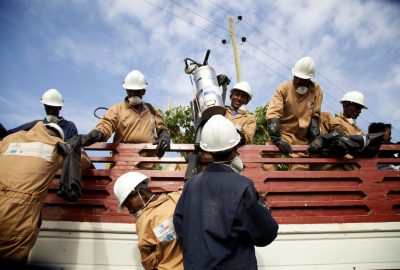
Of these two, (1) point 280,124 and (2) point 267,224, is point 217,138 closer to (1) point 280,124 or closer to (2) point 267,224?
(2) point 267,224

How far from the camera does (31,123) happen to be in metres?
3.38

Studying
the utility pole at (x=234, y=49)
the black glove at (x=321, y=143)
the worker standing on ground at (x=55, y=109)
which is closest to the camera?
the black glove at (x=321, y=143)

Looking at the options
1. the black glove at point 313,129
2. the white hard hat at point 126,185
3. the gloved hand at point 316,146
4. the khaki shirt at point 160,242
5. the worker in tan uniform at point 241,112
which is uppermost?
the worker in tan uniform at point 241,112

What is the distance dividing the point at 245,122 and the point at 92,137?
77.4 inches

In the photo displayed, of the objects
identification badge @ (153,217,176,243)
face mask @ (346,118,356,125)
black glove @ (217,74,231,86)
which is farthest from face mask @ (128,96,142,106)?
face mask @ (346,118,356,125)

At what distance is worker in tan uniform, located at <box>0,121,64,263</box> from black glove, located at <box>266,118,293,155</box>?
7.61ft

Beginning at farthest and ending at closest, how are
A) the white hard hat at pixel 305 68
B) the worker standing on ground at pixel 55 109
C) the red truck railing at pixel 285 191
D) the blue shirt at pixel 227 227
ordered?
the worker standing on ground at pixel 55 109 → the white hard hat at pixel 305 68 → the red truck railing at pixel 285 191 → the blue shirt at pixel 227 227

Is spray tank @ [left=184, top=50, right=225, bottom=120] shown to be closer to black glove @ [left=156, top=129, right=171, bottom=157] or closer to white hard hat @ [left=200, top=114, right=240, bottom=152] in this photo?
black glove @ [left=156, top=129, right=171, bottom=157]

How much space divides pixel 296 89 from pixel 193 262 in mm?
2966

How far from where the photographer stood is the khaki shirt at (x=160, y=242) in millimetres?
2086

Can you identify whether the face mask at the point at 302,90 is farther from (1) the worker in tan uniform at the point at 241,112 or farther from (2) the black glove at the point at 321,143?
(2) the black glove at the point at 321,143

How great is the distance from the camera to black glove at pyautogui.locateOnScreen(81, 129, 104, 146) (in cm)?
314

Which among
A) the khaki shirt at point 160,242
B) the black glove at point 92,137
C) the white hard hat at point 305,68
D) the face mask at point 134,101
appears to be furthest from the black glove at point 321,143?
the black glove at point 92,137

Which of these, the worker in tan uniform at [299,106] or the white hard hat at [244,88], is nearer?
the worker in tan uniform at [299,106]
